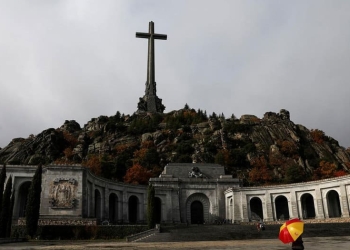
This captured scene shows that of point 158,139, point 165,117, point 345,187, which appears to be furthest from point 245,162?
point 345,187

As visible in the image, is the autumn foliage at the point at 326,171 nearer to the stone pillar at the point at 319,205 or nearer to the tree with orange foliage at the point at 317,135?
the tree with orange foliage at the point at 317,135

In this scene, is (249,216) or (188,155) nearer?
(249,216)

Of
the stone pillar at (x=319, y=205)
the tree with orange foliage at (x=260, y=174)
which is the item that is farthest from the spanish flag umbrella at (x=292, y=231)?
the tree with orange foliage at (x=260, y=174)

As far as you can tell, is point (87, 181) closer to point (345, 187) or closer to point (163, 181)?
point (163, 181)

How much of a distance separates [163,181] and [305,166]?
126ft

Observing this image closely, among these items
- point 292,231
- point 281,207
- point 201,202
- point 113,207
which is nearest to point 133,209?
point 113,207

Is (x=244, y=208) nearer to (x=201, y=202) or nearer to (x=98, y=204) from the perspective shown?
(x=201, y=202)

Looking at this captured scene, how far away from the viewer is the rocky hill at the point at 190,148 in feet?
224

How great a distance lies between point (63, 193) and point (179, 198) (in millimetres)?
17931

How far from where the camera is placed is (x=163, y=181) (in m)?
47.4

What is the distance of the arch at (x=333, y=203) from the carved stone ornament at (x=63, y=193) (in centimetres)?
2817

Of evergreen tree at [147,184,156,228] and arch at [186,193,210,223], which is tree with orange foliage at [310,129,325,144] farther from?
evergreen tree at [147,184,156,228]

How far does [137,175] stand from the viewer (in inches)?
2486

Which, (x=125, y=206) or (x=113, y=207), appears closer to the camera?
(x=125, y=206)
